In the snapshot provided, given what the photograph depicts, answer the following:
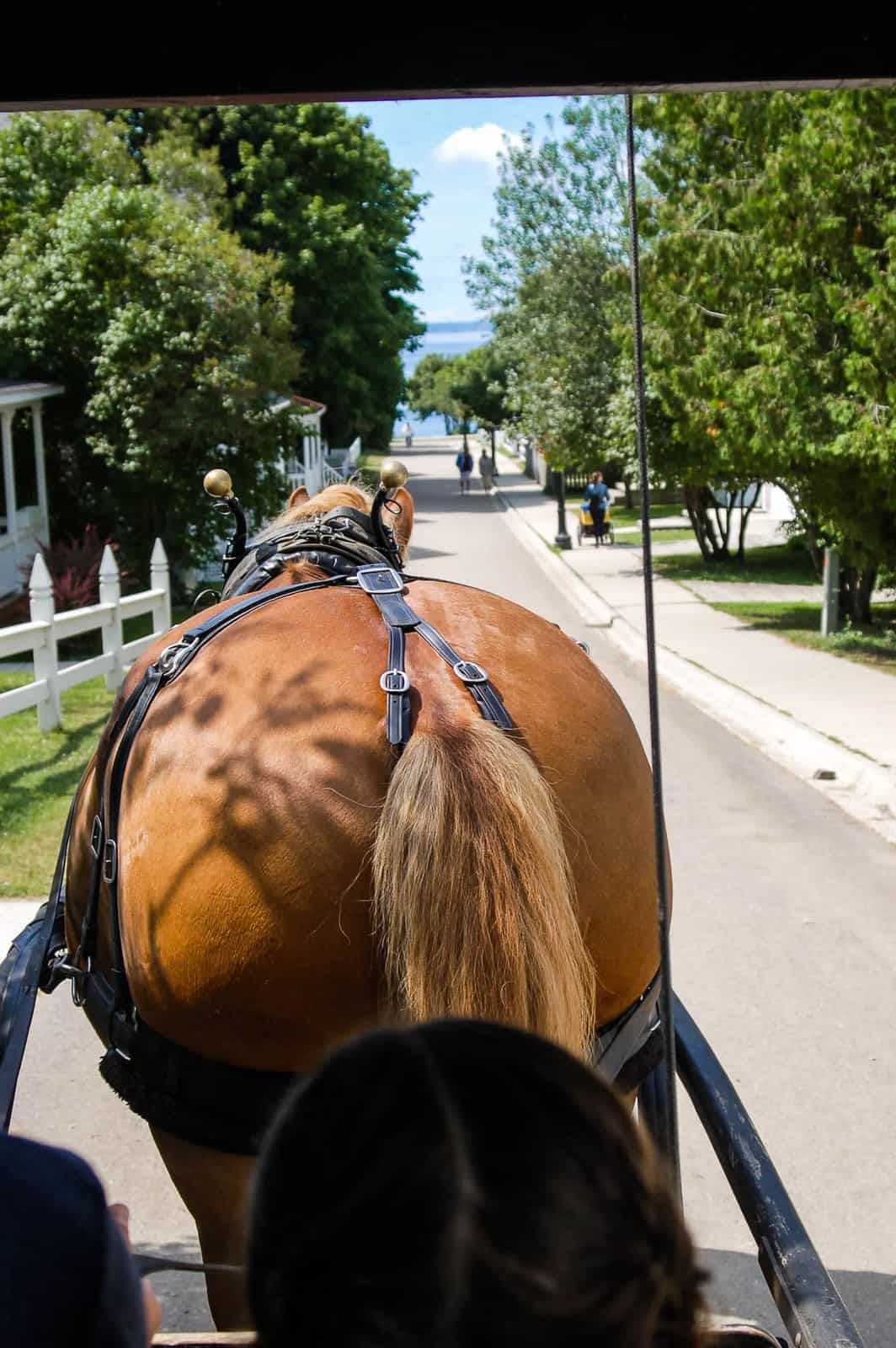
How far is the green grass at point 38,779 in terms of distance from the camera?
272 inches

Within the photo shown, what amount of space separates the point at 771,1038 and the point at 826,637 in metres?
10.7

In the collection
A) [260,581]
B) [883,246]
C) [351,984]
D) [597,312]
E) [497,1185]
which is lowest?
[351,984]

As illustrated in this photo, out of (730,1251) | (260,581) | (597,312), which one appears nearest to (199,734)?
(260,581)

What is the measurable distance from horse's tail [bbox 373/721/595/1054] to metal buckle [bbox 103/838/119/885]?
1.90 ft

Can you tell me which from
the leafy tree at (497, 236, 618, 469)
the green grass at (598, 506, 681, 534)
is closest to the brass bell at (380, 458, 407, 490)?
the leafy tree at (497, 236, 618, 469)

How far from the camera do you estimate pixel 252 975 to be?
201cm

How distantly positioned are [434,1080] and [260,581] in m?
2.17

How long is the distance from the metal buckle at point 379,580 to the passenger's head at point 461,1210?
65.7 inches

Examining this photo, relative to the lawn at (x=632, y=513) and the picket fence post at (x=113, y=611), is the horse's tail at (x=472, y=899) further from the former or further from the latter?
the lawn at (x=632, y=513)

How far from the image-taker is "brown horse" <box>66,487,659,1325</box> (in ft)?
6.25

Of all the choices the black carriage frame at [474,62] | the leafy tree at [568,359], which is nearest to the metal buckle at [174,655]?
the black carriage frame at [474,62]

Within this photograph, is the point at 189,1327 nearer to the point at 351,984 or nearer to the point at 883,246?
the point at 351,984

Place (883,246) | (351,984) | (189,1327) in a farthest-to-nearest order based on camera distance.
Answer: (883,246) → (189,1327) → (351,984)

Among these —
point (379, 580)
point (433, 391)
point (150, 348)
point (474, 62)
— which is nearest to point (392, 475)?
point (379, 580)
